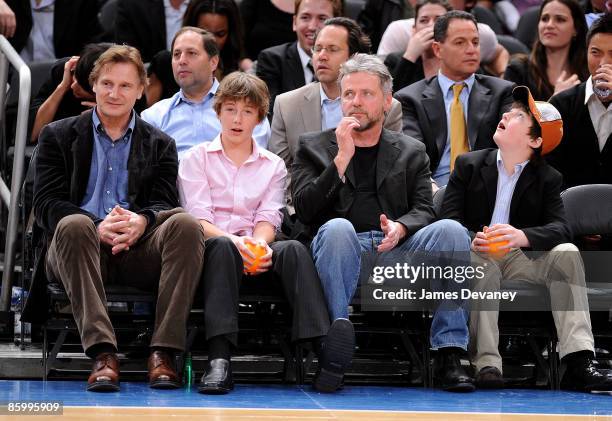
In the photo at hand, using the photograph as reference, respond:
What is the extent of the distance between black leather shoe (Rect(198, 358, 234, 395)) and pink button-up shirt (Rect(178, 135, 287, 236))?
849mm

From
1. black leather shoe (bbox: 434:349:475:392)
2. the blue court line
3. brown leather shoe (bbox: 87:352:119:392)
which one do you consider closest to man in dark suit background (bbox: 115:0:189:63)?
the blue court line

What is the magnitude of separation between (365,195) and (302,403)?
1276 mm

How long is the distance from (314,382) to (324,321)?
27 cm

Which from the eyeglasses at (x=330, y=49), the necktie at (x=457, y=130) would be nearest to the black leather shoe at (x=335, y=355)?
the necktie at (x=457, y=130)

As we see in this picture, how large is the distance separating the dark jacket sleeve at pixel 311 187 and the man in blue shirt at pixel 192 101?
0.81 m

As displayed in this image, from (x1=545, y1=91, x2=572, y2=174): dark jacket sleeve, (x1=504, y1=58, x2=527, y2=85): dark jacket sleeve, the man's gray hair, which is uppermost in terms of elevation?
(x1=504, y1=58, x2=527, y2=85): dark jacket sleeve

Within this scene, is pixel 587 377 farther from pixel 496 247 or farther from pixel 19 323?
pixel 19 323

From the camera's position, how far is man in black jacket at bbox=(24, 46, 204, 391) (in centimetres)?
515

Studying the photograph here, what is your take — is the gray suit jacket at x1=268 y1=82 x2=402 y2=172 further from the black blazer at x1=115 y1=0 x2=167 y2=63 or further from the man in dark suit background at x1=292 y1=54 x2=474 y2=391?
the black blazer at x1=115 y1=0 x2=167 y2=63

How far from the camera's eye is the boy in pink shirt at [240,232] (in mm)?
5227

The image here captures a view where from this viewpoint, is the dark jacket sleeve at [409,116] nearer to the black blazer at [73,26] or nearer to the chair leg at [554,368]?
the chair leg at [554,368]

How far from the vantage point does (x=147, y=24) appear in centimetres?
816

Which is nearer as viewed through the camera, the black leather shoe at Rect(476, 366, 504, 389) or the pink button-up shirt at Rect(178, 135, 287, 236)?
the black leather shoe at Rect(476, 366, 504, 389)

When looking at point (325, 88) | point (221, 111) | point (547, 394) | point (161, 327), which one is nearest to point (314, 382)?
point (161, 327)
